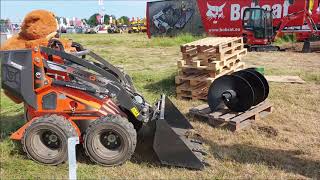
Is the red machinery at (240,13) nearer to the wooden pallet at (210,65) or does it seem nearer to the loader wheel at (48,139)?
the wooden pallet at (210,65)

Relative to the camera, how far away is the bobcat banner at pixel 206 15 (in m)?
21.3

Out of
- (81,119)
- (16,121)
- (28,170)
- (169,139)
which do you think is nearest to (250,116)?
(169,139)

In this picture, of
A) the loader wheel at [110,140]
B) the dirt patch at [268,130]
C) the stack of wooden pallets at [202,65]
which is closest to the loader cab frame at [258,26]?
the stack of wooden pallets at [202,65]

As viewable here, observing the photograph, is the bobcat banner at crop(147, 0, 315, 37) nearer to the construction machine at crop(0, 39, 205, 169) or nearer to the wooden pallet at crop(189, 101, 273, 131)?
the wooden pallet at crop(189, 101, 273, 131)

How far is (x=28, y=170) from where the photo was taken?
4.41 metres

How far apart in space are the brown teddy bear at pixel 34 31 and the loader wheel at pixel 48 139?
110cm

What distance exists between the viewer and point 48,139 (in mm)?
4621

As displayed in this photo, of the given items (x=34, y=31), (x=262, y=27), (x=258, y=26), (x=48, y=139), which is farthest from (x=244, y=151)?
(x=258, y=26)

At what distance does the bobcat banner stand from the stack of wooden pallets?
502 inches

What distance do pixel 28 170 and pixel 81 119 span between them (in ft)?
2.66

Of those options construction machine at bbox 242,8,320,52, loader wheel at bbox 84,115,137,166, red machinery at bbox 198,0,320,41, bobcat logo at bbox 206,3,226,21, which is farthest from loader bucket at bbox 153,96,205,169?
bobcat logo at bbox 206,3,226,21

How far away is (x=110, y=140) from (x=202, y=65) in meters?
3.43

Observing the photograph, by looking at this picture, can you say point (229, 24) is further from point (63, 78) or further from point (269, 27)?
point (63, 78)

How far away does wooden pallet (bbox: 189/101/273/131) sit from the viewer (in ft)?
19.3
